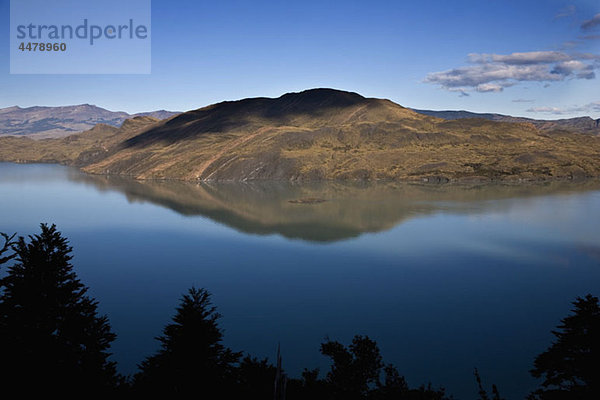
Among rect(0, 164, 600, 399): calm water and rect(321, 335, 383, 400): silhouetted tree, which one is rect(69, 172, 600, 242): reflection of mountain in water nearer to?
rect(0, 164, 600, 399): calm water

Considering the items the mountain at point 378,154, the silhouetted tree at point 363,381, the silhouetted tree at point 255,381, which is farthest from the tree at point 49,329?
the mountain at point 378,154

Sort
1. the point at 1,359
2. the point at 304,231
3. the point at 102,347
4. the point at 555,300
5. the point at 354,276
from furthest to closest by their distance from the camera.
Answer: the point at 304,231
the point at 354,276
the point at 555,300
the point at 102,347
the point at 1,359

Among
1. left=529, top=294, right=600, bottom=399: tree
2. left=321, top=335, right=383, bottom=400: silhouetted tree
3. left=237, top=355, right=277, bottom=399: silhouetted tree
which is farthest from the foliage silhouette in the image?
left=529, top=294, right=600, bottom=399: tree

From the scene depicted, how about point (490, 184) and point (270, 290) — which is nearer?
point (270, 290)

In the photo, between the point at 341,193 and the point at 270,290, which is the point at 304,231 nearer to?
the point at 270,290

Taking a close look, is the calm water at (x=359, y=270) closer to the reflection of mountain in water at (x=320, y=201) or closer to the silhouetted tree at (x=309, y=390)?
the reflection of mountain in water at (x=320, y=201)

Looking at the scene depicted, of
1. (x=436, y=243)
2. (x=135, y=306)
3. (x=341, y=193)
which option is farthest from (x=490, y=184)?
(x=135, y=306)

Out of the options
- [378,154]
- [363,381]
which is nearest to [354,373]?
[363,381]
